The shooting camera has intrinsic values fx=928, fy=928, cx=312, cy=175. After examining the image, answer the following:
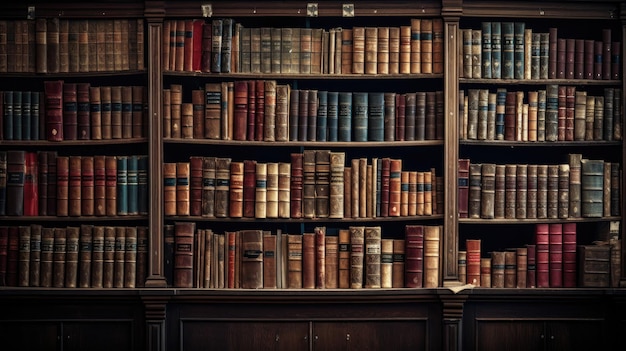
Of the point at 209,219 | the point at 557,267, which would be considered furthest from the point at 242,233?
the point at 557,267

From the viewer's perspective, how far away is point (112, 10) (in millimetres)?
4941

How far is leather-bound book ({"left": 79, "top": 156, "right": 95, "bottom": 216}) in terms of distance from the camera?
16.3ft

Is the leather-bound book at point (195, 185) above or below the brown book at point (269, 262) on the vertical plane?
above

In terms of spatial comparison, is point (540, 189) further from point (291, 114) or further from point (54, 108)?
point (54, 108)

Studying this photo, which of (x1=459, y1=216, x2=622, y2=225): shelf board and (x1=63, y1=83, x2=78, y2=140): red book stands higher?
(x1=63, y1=83, x2=78, y2=140): red book

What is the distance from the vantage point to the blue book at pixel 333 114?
4.98 metres

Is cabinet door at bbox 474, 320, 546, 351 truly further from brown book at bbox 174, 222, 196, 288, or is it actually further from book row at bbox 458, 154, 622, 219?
brown book at bbox 174, 222, 196, 288

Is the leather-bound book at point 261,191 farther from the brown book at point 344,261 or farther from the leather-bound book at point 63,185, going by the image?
the leather-bound book at point 63,185

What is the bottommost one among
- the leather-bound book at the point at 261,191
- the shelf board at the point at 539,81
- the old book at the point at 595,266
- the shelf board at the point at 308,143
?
the old book at the point at 595,266

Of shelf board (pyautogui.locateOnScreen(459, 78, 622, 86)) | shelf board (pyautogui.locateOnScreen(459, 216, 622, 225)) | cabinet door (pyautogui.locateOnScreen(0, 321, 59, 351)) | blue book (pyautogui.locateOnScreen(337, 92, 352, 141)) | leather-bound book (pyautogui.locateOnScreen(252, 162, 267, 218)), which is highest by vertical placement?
shelf board (pyautogui.locateOnScreen(459, 78, 622, 86))

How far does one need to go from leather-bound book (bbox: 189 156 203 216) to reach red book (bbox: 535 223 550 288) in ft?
6.00

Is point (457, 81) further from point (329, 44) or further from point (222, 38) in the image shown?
point (222, 38)

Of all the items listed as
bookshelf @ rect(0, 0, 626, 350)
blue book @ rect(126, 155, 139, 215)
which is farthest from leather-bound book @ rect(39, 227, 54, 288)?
blue book @ rect(126, 155, 139, 215)

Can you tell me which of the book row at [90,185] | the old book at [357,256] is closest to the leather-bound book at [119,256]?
the book row at [90,185]
